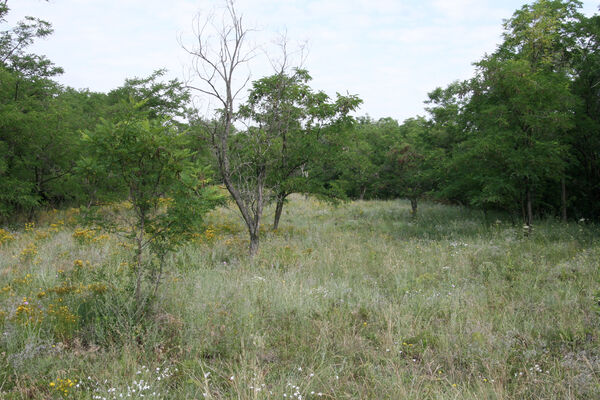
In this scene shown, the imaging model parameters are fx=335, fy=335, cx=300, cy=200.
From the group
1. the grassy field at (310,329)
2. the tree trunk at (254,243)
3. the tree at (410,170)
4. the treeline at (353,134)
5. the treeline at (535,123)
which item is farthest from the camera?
the tree at (410,170)

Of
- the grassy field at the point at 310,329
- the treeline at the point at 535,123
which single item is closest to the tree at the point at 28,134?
A: the grassy field at the point at 310,329

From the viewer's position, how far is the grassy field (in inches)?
114

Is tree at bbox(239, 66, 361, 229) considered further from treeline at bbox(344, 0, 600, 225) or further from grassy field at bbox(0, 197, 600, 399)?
grassy field at bbox(0, 197, 600, 399)

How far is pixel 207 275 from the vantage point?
5691 mm

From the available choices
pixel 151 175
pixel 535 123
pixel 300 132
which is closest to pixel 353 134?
pixel 300 132

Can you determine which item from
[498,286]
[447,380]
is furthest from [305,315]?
[498,286]

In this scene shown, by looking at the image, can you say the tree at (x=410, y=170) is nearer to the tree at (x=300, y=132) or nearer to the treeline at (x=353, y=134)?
the treeline at (x=353, y=134)

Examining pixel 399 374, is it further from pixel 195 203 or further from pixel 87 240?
pixel 87 240

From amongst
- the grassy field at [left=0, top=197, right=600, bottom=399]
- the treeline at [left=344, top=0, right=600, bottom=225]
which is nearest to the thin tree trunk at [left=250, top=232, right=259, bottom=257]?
the grassy field at [left=0, top=197, right=600, bottom=399]

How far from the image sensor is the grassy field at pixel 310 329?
290cm

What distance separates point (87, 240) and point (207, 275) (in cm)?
419

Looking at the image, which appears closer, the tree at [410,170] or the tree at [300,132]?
the tree at [300,132]

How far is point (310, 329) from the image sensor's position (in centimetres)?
393

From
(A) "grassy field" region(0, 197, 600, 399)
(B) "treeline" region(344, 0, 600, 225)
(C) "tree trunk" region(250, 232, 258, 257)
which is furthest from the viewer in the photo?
(B) "treeline" region(344, 0, 600, 225)
